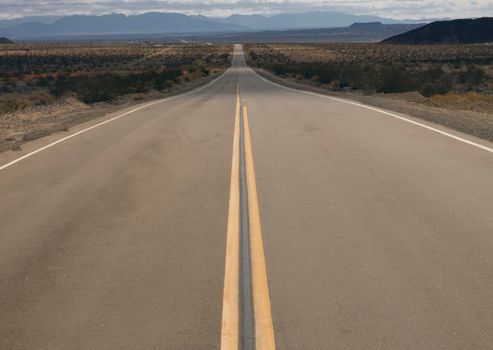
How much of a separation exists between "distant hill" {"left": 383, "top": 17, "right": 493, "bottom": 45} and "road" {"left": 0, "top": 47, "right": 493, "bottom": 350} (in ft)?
518

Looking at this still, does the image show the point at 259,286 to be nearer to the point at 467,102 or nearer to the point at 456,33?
the point at 467,102

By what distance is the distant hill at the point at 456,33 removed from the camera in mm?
158625

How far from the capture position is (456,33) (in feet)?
542

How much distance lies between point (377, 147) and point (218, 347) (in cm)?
907

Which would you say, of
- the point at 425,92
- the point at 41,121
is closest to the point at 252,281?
the point at 41,121

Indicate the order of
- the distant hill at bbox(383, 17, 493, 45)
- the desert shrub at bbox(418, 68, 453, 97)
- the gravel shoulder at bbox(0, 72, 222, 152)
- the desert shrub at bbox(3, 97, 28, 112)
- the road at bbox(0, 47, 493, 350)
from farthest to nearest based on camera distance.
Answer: the distant hill at bbox(383, 17, 493, 45), the desert shrub at bbox(418, 68, 453, 97), the desert shrub at bbox(3, 97, 28, 112), the gravel shoulder at bbox(0, 72, 222, 152), the road at bbox(0, 47, 493, 350)

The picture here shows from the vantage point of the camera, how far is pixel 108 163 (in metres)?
12.3

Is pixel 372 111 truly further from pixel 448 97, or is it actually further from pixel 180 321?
pixel 180 321

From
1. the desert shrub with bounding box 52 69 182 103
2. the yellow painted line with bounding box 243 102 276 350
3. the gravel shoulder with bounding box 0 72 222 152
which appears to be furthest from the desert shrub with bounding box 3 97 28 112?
the yellow painted line with bounding box 243 102 276 350

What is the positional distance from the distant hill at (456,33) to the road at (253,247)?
518 feet

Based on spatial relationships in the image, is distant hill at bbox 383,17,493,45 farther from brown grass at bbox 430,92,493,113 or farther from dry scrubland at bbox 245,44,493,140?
brown grass at bbox 430,92,493,113

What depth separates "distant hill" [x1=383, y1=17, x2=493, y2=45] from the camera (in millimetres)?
158625

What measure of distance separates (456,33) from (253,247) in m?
172

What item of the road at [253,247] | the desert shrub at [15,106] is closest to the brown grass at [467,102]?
Answer: the road at [253,247]
